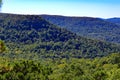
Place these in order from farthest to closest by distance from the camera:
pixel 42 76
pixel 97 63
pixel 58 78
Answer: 1. pixel 97 63
2. pixel 58 78
3. pixel 42 76

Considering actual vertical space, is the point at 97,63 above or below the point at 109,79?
below

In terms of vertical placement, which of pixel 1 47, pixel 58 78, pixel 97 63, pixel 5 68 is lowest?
pixel 97 63

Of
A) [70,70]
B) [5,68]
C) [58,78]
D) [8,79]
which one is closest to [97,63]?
[70,70]

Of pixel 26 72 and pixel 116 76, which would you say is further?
Result: pixel 116 76

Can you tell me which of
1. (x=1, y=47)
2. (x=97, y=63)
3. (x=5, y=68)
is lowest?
(x=97, y=63)

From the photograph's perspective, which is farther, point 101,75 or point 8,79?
point 101,75

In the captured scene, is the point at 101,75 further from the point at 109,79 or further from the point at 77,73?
the point at 77,73

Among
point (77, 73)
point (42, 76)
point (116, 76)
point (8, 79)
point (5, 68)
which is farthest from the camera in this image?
point (77, 73)

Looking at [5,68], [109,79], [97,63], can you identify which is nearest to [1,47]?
[5,68]

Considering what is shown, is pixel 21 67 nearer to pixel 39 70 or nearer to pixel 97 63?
pixel 39 70
